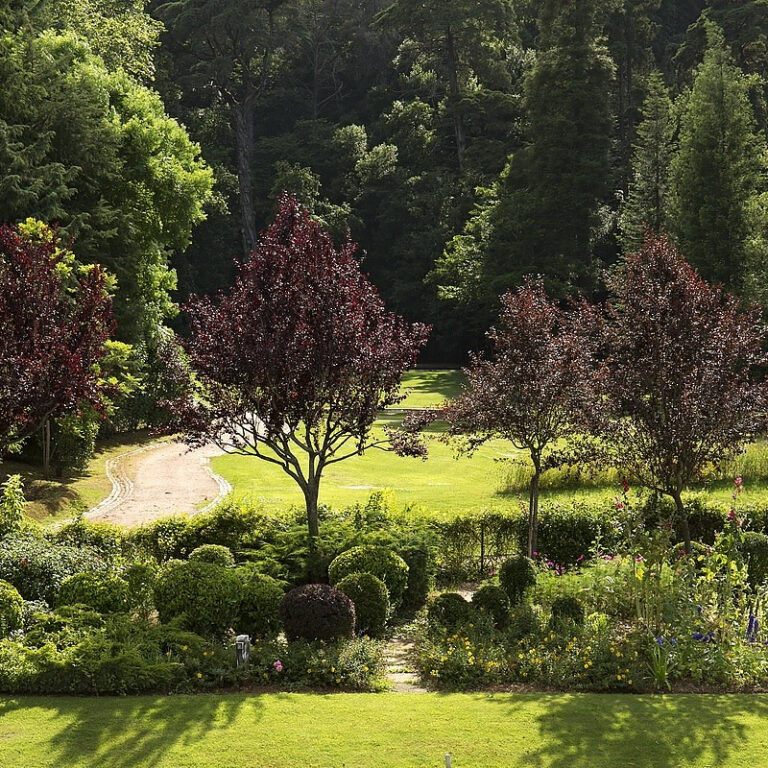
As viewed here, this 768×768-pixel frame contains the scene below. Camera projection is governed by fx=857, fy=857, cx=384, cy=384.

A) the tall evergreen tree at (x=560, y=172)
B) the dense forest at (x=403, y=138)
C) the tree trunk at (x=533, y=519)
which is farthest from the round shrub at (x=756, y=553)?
the tall evergreen tree at (x=560, y=172)

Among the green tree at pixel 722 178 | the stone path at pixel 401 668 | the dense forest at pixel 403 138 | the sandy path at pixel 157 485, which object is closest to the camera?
the stone path at pixel 401 668

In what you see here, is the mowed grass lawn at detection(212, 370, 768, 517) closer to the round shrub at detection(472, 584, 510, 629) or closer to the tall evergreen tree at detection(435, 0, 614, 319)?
the round shrub at detection(472, 584, 510, 629)

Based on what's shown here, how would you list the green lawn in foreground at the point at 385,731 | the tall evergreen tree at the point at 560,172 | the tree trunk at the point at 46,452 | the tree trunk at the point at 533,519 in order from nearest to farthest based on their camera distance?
the green lawn in foreground at the point at 385,731
the tree trunk at the point at 533,519
the tree trunk at the point at 46,452
the tall evergreen tree at the point at 560,172

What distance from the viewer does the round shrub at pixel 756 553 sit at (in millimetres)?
12648

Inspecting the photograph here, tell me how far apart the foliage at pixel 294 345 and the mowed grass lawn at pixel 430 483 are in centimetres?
333

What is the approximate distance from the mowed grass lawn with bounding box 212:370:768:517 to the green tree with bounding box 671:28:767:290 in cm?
1625

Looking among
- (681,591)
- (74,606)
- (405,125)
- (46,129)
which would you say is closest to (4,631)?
(74,606)

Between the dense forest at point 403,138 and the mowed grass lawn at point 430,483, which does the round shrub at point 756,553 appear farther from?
the dense forest at point 403,138

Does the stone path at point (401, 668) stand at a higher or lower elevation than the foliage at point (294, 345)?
lower

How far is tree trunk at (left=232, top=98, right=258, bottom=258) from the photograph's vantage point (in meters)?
56.0

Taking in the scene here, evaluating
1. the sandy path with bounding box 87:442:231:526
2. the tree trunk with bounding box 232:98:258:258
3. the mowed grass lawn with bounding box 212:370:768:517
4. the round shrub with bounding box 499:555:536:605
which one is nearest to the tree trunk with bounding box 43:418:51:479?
the sandy path with bounding box 87:442:231:526

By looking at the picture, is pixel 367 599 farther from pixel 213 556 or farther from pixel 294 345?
pixel 294 345

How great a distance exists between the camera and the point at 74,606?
1016 cm

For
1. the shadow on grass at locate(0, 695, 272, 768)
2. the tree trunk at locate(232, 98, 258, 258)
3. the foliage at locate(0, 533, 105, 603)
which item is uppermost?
the tree trunk at locate(232, 98, 258, 258)
